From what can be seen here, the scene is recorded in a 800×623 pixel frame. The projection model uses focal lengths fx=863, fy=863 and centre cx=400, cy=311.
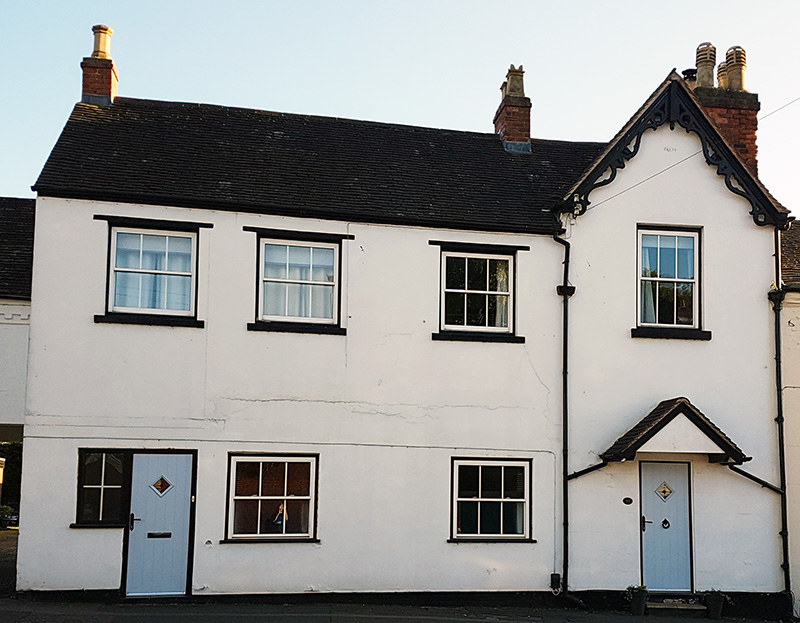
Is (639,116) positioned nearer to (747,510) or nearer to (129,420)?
(747,510)

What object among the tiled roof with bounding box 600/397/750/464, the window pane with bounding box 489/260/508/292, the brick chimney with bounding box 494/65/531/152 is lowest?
the tiled roof with bounding box 600/397/750/464

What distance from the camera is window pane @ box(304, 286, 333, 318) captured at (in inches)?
555

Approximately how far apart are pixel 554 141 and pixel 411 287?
5432 millimetres

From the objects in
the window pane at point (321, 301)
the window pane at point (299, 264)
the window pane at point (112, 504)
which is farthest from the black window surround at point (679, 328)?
the window pane at point (112, 504)

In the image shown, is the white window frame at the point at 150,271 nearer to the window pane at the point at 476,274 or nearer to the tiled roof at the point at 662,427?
the window pane at the point at 476,274

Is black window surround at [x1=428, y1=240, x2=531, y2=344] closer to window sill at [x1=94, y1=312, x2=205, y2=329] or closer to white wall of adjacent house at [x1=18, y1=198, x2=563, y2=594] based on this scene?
white wall of adjacent house at [x1=18, y1=198, x2=563, y2=594]

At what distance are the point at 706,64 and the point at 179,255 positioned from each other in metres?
10.8

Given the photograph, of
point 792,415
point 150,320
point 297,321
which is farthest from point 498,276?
point 150,320

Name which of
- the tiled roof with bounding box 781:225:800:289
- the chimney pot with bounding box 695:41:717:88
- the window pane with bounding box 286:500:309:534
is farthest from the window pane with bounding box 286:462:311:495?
the chimney pot with bounding box 695:41:717:88

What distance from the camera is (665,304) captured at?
49.3 feet

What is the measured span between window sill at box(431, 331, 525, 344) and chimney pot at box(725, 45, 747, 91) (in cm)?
700

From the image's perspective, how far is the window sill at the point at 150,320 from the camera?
13219 mm

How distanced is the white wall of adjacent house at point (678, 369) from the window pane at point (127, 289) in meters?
7.14

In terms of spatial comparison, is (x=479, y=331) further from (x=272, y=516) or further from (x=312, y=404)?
(x=272, y=516)
